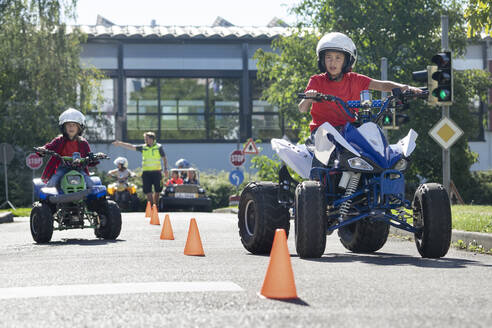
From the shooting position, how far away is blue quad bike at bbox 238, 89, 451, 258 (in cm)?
874

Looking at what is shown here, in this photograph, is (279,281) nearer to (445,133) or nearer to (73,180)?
(73,180)

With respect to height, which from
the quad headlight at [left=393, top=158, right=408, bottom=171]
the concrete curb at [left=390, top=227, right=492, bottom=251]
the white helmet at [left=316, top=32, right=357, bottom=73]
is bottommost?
the concrete curb at [left=390, top=227, right=492, bottom=251]

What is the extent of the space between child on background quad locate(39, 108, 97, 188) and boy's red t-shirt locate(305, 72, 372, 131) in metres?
4.34

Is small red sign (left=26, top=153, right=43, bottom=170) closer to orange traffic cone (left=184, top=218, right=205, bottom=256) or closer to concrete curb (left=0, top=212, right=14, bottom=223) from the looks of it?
concrete curb (left=0, top=212, right=14, bottom=223)

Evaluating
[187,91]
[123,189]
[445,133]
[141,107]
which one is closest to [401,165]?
[445,133]

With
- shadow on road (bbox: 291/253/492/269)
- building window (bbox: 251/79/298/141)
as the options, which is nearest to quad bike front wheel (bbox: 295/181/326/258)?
shadow on road (bbox: 291/253/492/269)

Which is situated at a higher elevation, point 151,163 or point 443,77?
point 443,77

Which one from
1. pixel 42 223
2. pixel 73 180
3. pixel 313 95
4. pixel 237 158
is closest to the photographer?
pixel 313 95

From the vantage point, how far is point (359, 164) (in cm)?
880

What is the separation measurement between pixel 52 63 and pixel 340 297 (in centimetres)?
3183

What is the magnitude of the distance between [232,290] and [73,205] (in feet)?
23.5

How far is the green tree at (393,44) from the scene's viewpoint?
3064 centimetres

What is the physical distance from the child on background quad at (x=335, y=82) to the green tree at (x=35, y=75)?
88.4 ft

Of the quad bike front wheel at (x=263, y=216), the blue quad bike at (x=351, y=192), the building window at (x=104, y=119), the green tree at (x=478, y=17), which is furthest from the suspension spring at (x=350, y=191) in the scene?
the building window at (x=104, y=119)
